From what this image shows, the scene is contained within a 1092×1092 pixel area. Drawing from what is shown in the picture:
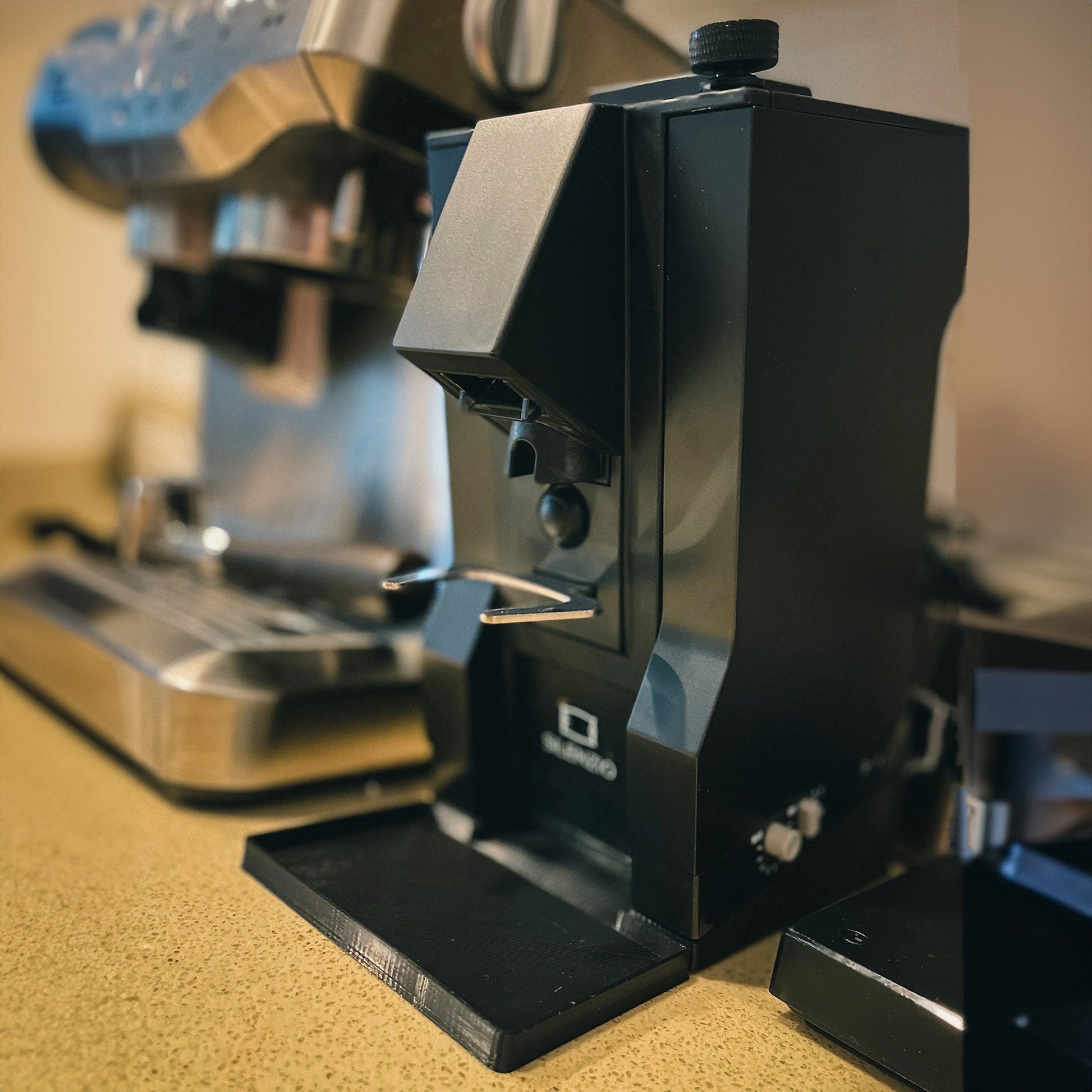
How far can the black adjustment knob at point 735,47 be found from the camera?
46 centimetres

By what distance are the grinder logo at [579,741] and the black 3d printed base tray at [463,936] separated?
73 millimetres

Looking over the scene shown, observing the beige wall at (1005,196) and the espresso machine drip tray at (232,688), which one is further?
the espresso machine drip tray at (232,688)

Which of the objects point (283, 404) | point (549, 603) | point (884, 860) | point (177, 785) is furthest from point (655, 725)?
point (283, 404)

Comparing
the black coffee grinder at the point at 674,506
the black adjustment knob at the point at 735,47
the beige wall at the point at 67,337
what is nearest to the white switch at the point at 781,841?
the black coffee grinder at the point at 674,506

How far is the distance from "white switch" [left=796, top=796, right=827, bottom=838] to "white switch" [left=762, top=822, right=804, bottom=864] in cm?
1

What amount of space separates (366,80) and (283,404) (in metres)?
0.43

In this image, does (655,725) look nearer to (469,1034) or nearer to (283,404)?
(469,1034)

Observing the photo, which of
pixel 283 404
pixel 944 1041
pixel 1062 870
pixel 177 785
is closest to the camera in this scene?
pixel 944 1041

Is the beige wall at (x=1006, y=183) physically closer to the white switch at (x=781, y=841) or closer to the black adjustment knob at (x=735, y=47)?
the black adjustment knob at (x=735, y=47)

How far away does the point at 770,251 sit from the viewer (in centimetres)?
46

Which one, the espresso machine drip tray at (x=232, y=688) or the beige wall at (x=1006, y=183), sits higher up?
the beige wall at (x=1006, y=183)

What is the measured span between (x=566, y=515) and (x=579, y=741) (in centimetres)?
14

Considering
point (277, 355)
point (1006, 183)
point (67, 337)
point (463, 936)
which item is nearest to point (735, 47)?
point (1006, 183)

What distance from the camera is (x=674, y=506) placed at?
0.50 meters
